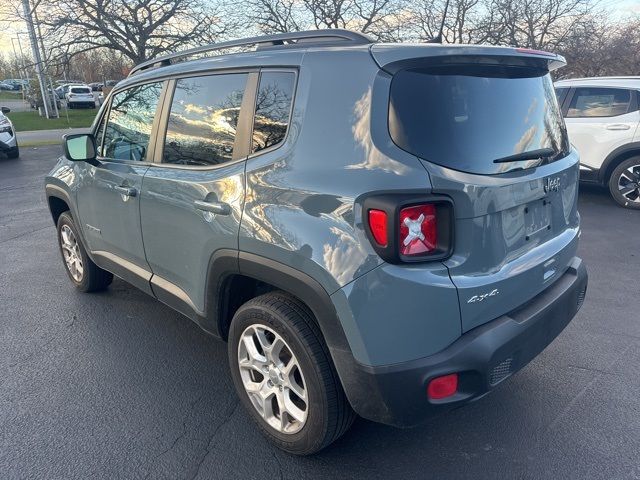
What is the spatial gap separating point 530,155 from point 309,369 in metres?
1.41

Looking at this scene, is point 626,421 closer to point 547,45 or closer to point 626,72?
point 626,72

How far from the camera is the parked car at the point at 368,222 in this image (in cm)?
195

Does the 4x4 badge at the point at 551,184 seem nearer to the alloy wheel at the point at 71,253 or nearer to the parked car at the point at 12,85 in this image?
the alloy wheel at the point at 71,253

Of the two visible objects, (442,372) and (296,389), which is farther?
(296,389)

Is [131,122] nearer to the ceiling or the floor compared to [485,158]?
nearer to the ceiling

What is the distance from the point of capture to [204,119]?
2.77 m

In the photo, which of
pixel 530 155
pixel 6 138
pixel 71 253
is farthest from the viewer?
pixel 6 138

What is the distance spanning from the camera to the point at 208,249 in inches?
103

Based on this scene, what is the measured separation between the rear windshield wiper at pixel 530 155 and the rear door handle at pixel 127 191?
85.9 inches

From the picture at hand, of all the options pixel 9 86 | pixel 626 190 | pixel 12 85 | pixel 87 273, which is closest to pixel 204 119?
pixel 87 273

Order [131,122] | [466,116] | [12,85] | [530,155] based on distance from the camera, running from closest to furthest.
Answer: [466,116] < [530,155] < [131,122] < [12,85]

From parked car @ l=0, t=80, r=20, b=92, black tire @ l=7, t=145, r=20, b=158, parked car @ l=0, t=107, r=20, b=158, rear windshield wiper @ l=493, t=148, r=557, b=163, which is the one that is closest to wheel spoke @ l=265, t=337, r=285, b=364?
rear windshield wiper @ l=493, t=148, r=557, b=163

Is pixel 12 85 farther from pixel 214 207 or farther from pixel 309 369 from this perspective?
pixel 309 369

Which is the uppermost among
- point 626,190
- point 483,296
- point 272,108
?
point 272,108
